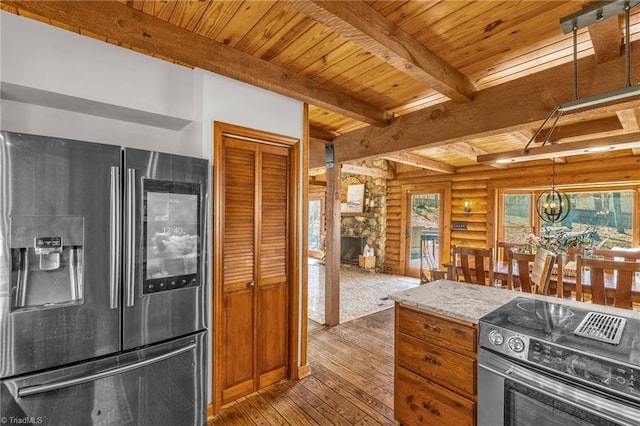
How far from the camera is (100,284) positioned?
1.53 metres

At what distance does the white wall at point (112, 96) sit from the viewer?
166 cm

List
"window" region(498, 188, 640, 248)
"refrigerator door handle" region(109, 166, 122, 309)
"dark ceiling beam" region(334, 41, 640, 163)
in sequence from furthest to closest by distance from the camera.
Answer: "window" region(498, 188, 640, 248)
"dark ceiling beam" region(334, 41, 640, 163)
"refrigerator door handle" region(109, 166, 122, 309)

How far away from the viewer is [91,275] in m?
1.50

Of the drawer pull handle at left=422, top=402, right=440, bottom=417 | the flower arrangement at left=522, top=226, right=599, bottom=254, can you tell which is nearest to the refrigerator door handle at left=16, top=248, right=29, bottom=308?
the drawer pull handle at left=422, top=402, right=440, bottom=417

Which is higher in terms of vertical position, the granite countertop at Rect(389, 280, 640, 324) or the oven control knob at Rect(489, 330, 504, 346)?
the granite countertop at Rect(389, 280, 640, 324)

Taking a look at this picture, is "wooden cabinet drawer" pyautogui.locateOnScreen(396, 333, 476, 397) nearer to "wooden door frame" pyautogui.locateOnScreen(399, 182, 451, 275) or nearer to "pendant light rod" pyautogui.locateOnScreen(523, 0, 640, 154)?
"pendant light rod" pyautogui.locateOnScreen(523, 0, 640, 154)

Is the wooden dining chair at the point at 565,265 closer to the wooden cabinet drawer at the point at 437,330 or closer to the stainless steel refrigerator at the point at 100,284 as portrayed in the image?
the wooden cabinet drawer at the point at 437,330

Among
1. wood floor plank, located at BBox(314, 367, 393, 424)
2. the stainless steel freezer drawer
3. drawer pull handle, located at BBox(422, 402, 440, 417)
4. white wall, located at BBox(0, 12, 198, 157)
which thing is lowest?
wood floor plank, located at BBox(314, 367, 393, 424)

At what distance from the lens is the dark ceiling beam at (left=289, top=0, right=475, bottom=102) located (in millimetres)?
1400

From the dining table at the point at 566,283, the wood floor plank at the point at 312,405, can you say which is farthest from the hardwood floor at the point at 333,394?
the dining table at the point at 566,283

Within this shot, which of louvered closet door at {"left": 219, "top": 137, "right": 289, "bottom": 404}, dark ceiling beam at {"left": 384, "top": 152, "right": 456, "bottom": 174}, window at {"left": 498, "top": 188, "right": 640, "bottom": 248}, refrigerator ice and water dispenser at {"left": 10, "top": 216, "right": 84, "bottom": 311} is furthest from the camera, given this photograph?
dark ceiling beam at {"left": 384, "top": 152, "right": 456, "bottom": 174}

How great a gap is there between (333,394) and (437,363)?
1.06 m

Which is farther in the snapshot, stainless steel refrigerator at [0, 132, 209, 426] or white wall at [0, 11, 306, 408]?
white wall at [0, 11, 306, 408]

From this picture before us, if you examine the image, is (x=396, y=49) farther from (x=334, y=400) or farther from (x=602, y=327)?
(x=334, y=400)
